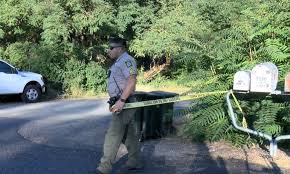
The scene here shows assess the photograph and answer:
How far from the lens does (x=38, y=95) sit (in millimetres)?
19797

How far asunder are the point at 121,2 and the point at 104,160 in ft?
71.6

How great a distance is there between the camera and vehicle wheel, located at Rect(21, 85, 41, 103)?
19.4 metres

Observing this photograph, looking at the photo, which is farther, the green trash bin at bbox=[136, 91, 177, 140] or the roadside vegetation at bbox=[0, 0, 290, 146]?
the green trash bin at bbox=[136, 91, 177, 140]

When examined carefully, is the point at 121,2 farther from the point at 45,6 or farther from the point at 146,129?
the point at 146,129

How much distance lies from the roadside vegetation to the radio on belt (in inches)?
127

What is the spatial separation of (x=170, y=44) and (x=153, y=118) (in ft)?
53.3

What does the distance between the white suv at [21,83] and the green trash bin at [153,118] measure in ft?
32.4

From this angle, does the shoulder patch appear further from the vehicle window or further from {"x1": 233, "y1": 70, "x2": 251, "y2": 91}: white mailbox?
the vehicle window

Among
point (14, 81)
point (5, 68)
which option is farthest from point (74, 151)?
point (5, 68)

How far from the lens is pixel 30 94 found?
1948cm

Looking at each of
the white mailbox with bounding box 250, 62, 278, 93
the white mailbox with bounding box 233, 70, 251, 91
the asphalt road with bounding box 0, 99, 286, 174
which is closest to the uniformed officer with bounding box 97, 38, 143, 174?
the asphalt road with bounding box 0, 99, 286, 174

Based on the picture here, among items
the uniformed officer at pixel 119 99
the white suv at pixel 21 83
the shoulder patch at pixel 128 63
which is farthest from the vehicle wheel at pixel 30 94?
the shoulder patch at pixel 128 63

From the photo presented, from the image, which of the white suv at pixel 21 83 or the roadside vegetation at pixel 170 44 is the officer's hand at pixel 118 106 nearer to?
the roadside vegetation at pixel 170 44

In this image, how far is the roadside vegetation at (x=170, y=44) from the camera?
973cm
